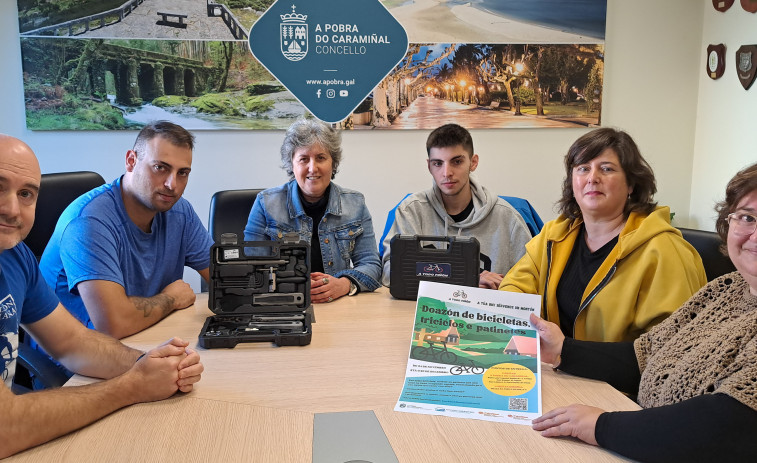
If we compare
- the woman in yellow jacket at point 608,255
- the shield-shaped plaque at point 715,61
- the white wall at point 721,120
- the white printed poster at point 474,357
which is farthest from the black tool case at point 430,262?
the shield-shaped plaque at point 715,61

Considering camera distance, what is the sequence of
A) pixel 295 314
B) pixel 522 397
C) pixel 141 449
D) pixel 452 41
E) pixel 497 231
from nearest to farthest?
pixel 141 449 → pixel 522 397 → pixel 295 314 → pixel 497 231 → pixel 452 41

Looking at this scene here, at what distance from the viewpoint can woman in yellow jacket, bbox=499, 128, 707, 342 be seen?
5.51ft

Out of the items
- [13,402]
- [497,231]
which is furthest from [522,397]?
[497,231]

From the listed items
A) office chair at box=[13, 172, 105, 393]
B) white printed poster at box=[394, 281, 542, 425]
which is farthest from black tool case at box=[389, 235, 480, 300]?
office chair at box=[13, 172, 105, 393]

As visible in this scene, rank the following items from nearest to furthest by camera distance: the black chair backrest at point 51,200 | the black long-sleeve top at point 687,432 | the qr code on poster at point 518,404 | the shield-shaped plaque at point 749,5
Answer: the black long-sleeve top at point 687,432 < the qr code on poster at point 518,404 < the black chair backrest at point 51,200 < the shield-shaped plaque at point 749,5

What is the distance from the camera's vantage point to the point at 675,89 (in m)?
4.00

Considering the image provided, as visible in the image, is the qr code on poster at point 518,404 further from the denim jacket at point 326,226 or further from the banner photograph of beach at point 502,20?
the banner photograph of beach at point 502,20

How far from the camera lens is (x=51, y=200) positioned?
2.50 meters

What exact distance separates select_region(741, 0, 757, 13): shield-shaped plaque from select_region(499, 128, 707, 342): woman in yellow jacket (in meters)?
2.14

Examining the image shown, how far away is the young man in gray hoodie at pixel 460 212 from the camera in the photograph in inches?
104

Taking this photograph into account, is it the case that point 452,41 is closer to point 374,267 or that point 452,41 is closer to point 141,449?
point 374,267

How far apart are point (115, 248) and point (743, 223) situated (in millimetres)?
1786

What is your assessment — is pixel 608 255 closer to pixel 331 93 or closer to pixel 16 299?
pixel 16 299

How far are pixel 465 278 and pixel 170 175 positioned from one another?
1.10m
